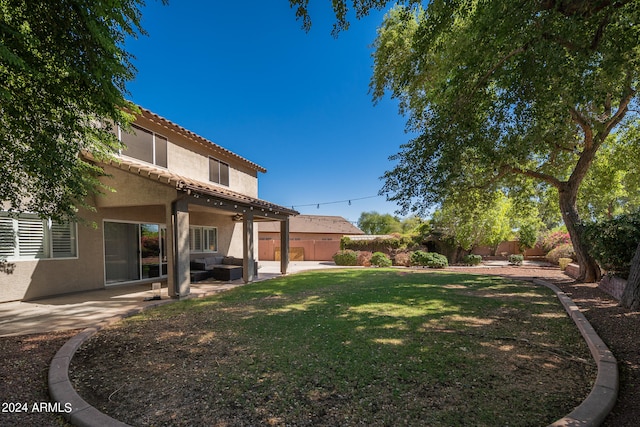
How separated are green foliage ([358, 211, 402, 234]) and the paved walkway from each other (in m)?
57.2

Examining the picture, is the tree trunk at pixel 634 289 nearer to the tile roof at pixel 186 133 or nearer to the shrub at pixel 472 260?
the tile roof at pixel 186 133

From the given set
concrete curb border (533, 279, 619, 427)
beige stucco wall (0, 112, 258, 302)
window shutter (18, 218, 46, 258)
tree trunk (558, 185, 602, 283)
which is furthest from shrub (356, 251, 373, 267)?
window shutter (18, 218, 46, 258)

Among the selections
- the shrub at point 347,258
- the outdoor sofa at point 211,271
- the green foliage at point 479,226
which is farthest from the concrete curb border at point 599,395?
the shrub at point 347,258

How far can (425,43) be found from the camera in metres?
Result: 5.73

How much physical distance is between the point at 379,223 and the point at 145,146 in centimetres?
5927

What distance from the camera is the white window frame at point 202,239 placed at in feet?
45.7

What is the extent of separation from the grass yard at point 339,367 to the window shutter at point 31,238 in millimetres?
4342

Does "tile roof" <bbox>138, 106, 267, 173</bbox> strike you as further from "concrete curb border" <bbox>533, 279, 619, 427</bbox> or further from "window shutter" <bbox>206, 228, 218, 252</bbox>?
"concrete curb border" <bbox>533, 279, 619, 427</bbox>

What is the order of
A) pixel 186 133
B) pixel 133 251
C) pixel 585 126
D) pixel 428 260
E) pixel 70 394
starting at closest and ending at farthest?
pixel 70 394 < pixel 585 126 < pixel 133 251 < pixel 186 133 < pixel 428 260

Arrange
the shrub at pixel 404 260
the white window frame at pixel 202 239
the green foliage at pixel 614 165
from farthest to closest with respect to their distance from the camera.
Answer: the shrub at pixel 404 260 → the white window frame at pixel 202 239 → the green foliage at pixel 614 165

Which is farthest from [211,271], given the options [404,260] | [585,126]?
[585,126]

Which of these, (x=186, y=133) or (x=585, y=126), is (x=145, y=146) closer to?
(x=186, y=133)

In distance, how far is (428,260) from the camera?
63.7 feet

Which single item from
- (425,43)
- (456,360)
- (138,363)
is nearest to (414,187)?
(425,43)
